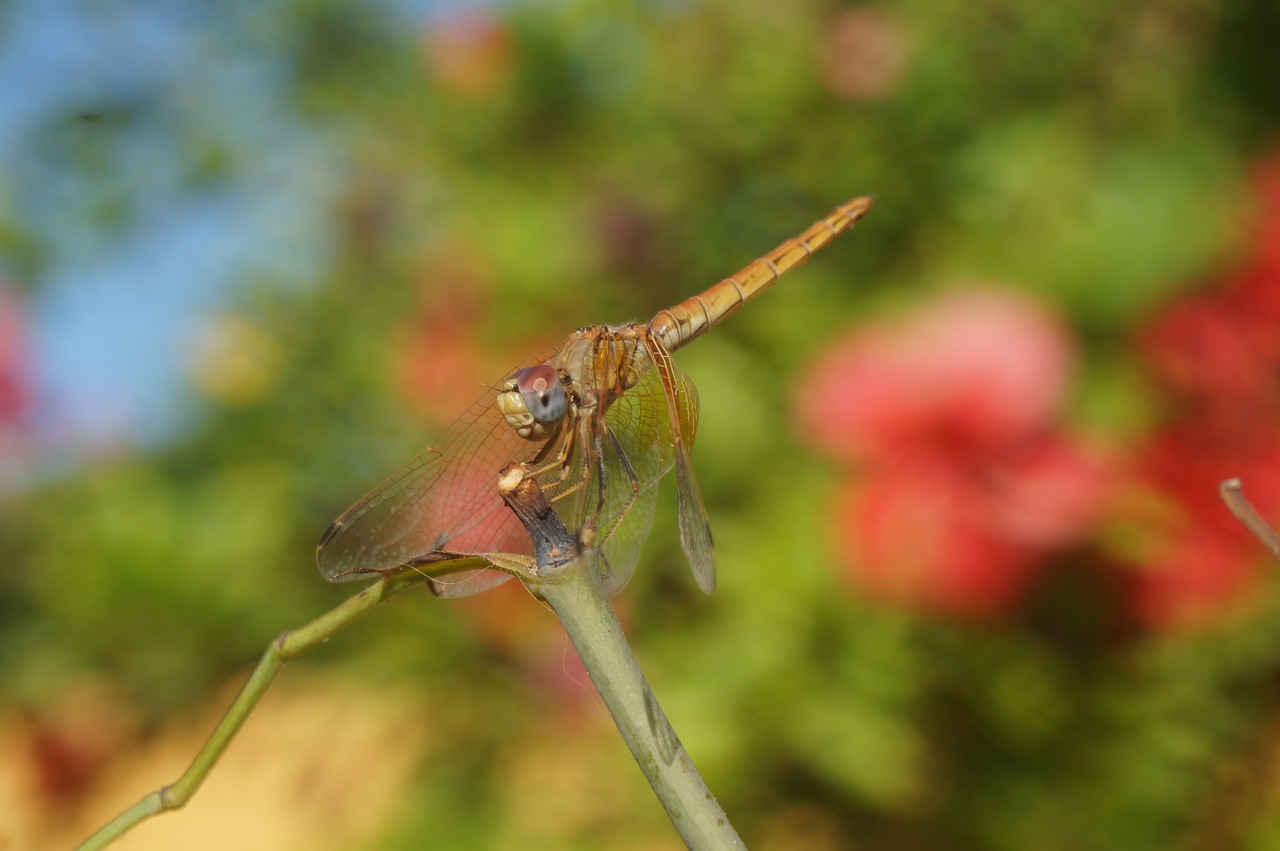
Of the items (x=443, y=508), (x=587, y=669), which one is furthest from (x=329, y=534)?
(x=587, y=669)

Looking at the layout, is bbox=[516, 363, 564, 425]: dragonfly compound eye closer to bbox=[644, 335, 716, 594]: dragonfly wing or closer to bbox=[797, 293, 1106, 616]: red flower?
bbox=[644, 335, 716, 594]: dragonfly wing

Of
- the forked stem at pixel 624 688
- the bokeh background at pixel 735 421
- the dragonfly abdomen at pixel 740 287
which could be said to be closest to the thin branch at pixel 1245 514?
the forked stem at pixel 624 688

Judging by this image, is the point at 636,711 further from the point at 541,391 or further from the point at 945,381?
the point at 945,381

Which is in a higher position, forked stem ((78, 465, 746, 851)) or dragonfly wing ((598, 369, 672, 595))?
dragonfly wing ((598, 369, 672, 595))

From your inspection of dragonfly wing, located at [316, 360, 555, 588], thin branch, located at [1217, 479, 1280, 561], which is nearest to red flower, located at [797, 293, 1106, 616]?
dragonfly wing, located at [316, 360, 555, 588]

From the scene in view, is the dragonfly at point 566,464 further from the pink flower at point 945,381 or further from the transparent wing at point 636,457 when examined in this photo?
the pink flower at point 945,381

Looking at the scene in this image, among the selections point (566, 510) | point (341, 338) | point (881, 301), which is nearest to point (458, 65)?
point (341, 338)
